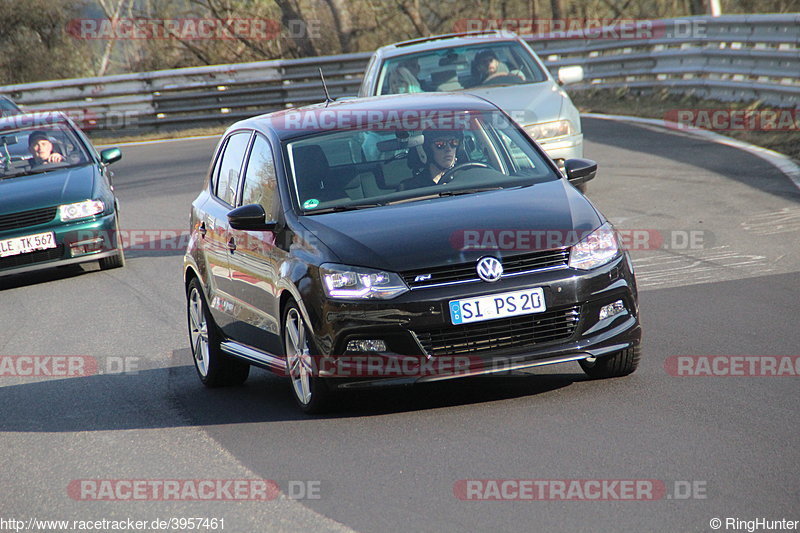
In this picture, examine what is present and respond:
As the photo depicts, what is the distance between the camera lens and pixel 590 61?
27.2m

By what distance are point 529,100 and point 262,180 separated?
638 centimetres

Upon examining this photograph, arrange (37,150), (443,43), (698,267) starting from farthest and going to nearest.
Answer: (443,43) → (37,150) → (698,267)

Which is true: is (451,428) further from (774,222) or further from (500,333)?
(774,222)

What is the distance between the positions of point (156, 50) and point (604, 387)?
1338 inches

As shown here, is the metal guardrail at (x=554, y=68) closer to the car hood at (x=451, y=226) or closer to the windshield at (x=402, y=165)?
the windshield at (x=402, y=165)

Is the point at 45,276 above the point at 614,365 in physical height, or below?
below

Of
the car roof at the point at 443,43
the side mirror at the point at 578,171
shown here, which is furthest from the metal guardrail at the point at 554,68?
the side mirror at the point at 578,171

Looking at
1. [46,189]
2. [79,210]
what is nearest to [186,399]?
[79,210]

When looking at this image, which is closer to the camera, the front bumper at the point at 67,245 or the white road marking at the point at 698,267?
the white road marking at the point at 698,267

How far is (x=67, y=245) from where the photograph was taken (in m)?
14.4

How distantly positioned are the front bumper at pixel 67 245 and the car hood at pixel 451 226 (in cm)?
753

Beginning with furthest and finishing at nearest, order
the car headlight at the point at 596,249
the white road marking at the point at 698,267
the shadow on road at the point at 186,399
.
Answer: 1. the white road marking at the point at 698,267
2. the shadow on road at the point at 186,399
3. the car headlight at the point at 596,249

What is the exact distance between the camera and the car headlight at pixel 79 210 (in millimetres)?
14474

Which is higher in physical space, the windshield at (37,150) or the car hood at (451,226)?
the car hood at (451,226)
